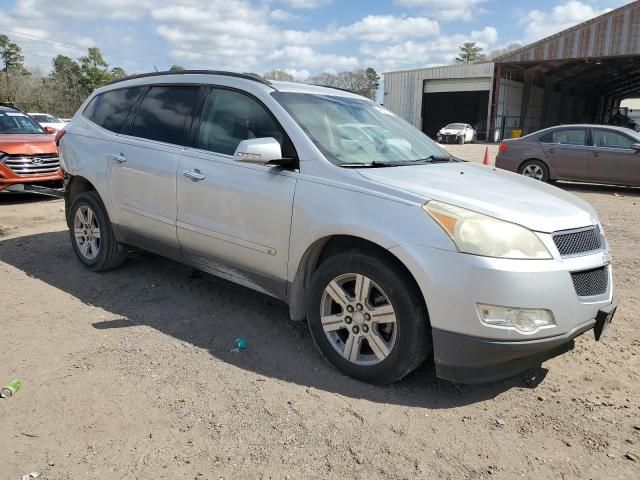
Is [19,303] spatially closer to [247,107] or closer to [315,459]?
[247,107]

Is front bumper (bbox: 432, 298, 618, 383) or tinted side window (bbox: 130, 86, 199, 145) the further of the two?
tinted side window (bbox: 130, 86, 199, 145)

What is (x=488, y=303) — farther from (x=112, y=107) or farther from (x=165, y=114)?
(x=112, y=107)

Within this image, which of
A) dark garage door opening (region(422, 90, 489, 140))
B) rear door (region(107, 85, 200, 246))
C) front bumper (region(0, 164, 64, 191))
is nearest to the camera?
rear door (region(107, 85, 200, 246))

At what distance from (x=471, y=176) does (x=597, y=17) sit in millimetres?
36808

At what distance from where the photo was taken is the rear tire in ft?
41.3

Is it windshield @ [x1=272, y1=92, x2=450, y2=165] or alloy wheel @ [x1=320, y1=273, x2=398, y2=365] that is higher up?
windshield @ [x1=272, y1=92, x2=450, y2=165]

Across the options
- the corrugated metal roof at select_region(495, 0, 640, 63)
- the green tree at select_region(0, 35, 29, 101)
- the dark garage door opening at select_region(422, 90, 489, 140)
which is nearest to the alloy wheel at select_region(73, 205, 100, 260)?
the corrugated metal roof at select_region(495, 0, 640, 63)

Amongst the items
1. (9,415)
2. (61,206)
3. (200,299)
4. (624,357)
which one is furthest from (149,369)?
(61,206)

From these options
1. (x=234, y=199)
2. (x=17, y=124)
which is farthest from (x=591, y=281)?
(x=17, y=124)

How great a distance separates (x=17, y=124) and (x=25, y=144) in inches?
55.5

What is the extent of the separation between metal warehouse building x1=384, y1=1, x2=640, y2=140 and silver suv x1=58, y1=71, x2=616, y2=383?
3557 centimetres

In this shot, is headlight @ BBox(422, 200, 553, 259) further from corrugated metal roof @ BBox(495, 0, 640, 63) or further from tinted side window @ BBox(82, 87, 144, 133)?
corrugated metal roof @ BBox(495, 0, 640, 63)

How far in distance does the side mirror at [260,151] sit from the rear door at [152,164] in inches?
40.7

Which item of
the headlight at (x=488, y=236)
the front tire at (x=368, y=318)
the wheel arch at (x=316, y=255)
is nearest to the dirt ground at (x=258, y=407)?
the front tire at (x=368, y=318)
